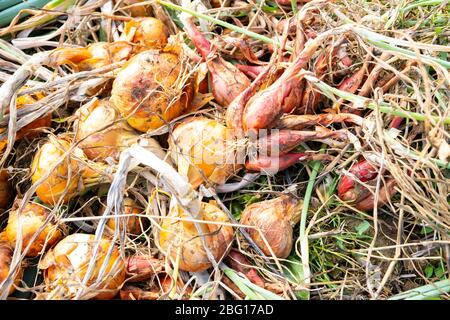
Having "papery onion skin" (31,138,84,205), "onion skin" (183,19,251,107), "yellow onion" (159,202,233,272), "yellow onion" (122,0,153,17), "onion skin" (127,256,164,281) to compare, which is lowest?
"onion skin" (127,256,164,281)

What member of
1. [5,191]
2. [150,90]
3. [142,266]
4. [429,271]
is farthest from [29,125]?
[429,271]

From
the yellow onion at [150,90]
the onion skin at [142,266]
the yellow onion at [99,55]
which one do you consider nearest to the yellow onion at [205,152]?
the yellow onion at [150,90]

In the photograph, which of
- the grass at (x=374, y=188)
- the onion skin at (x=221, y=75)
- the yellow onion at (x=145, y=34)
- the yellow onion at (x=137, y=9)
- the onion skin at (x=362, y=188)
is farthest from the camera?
the yellow onion at (x=137, y=9)

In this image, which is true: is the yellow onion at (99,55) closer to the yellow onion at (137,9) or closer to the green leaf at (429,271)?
the yellow onion at (137,9)

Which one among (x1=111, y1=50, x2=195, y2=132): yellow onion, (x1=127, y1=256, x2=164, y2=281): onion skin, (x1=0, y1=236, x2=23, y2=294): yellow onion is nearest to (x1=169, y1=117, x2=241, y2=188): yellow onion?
(x1=111, y1=50, x2=195, y2=132): yellow onion

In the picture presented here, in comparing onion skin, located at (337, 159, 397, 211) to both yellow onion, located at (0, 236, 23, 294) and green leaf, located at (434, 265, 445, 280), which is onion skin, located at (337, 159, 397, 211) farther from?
yellow onion, located at (0, 236, 23, 294)

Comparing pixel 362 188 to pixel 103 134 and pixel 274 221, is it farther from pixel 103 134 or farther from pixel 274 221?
pixel 103 134
